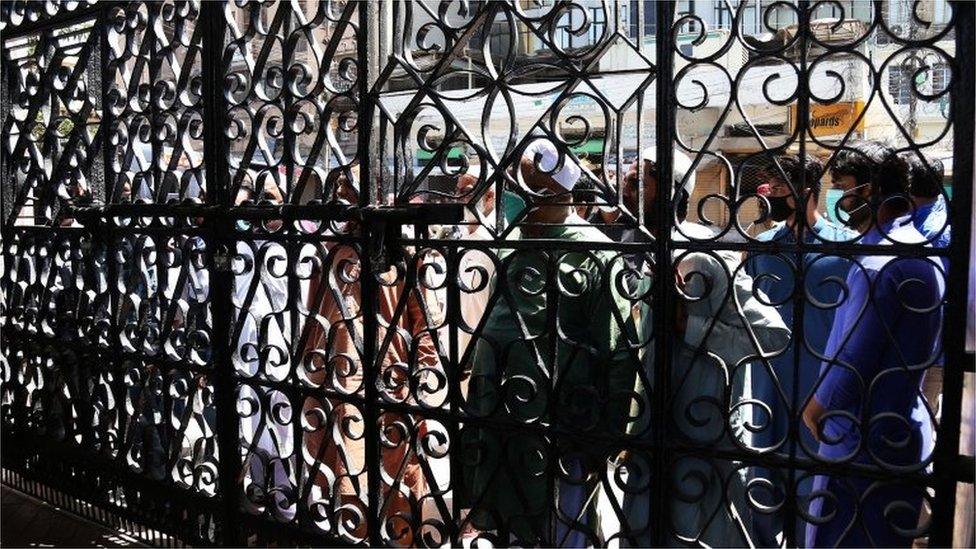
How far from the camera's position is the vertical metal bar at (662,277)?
8.09 ft

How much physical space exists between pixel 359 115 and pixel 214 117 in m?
0.77

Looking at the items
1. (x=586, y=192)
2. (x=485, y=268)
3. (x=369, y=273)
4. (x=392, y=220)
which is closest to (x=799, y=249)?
(x=586, y=192)

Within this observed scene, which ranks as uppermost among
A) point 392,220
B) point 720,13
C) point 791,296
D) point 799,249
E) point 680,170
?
point 720,13

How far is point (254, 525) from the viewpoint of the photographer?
3541 millimetres

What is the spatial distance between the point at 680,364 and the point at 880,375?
611 mm

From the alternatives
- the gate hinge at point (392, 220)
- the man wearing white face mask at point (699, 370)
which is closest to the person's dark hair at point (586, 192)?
the man wearing white face mask at point (699, 370)

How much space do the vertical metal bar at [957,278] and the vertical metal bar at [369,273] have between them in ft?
5.62

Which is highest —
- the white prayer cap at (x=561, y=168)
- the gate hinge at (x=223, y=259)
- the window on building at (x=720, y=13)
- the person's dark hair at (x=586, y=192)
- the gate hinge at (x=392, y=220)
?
the window on building at (x=720, y=13)

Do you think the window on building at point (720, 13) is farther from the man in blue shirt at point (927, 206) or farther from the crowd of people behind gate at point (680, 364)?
the man in blue shirt at point (927, 206)

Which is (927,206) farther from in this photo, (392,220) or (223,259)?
(223,259)

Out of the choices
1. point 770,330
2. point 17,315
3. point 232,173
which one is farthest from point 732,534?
point 17,315

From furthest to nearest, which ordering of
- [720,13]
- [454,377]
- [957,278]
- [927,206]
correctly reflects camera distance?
[720,13] < [454,377] < [927,206] < [957,278]

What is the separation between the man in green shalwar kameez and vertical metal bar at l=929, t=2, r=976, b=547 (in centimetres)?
82

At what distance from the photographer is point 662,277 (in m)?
2.52
